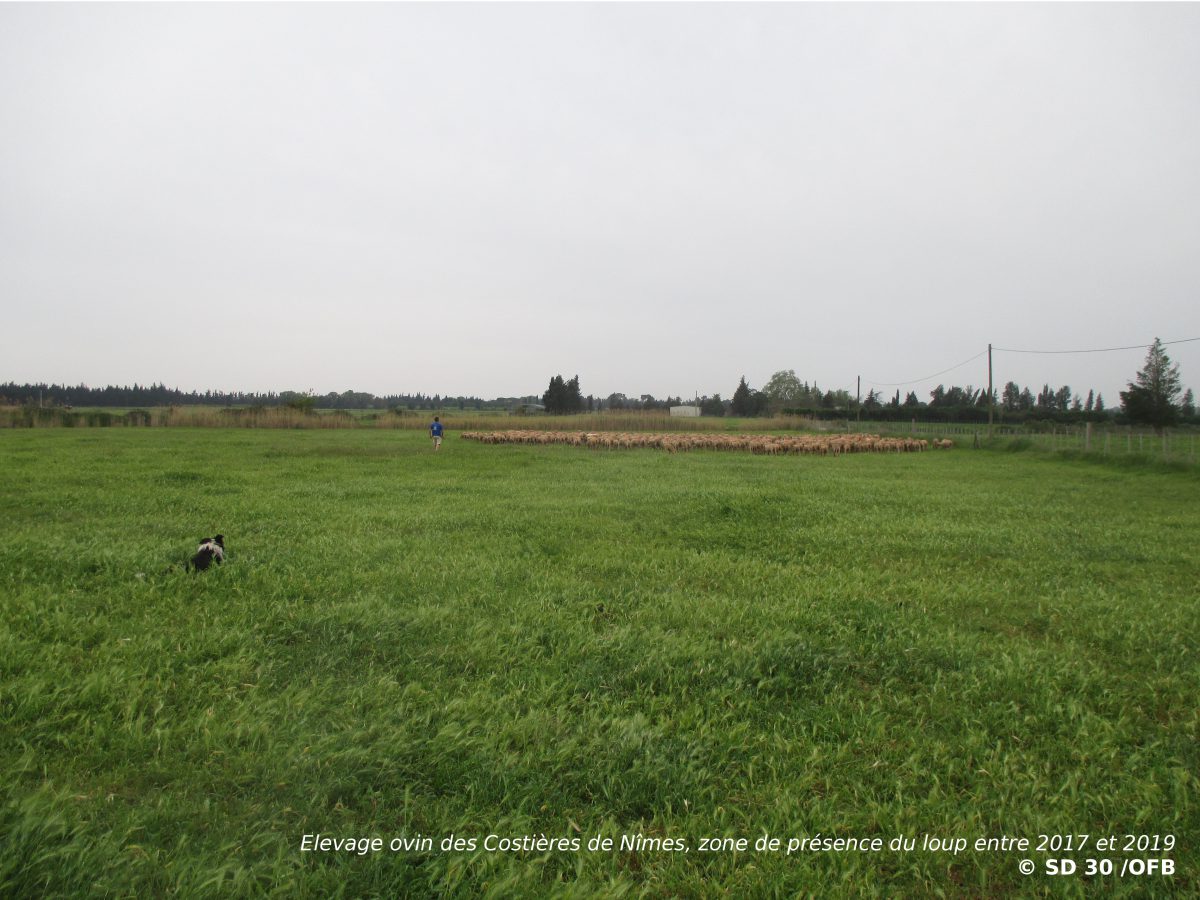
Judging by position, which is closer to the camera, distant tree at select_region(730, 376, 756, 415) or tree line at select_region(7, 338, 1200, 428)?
tree line at select_region(7, 338, 1200, 428)

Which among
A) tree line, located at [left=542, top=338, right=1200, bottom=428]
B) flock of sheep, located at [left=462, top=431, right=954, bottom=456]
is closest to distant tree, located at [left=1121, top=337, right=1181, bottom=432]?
tree line, located at [left=542, top=338, right=1200, bottom=428]

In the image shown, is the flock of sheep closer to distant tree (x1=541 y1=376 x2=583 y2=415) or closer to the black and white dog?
the black and white dog

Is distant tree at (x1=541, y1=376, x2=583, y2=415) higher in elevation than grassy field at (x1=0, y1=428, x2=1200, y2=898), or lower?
higher

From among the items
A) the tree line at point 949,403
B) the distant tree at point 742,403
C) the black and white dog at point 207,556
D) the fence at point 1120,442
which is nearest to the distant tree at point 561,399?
the tree line at point 949,403

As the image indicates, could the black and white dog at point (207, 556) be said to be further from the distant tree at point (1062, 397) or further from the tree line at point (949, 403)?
the distant tree at point (1062, 397)

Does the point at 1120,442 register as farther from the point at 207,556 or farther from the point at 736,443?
the point at 207,556

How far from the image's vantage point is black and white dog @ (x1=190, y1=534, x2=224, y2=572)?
495 centimetres

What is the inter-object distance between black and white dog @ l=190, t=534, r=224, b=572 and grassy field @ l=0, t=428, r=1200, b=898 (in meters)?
0.22

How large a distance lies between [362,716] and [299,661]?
2.70 ft

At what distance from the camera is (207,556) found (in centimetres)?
502

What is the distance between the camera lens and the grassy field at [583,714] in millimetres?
2059

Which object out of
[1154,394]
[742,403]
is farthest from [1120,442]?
[742,403]

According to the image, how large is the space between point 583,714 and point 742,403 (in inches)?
3832

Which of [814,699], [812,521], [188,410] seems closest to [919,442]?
[812,521]
